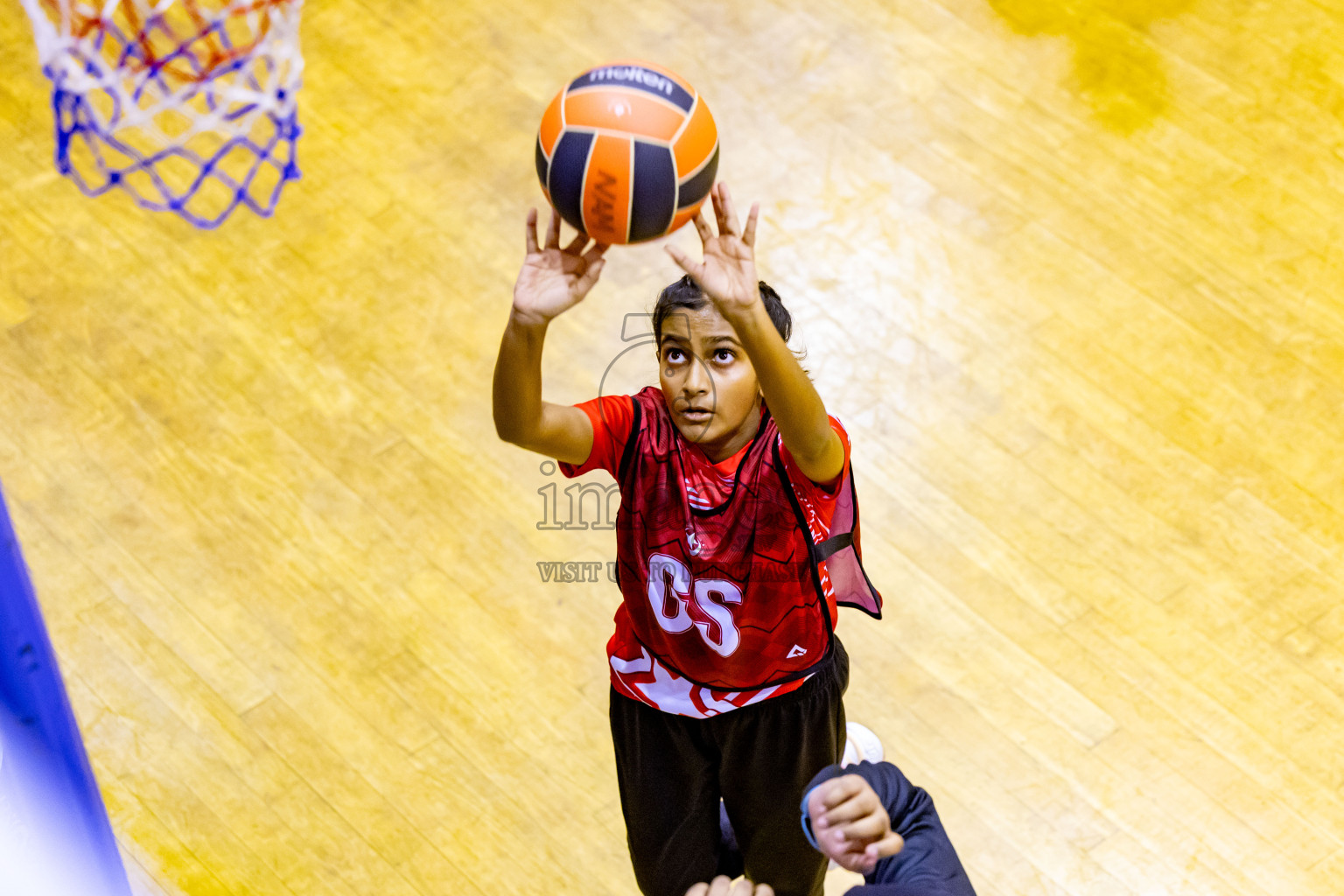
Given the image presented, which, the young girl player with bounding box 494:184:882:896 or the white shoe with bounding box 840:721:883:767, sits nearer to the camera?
the young girl player with bounding box 494:184:882:896

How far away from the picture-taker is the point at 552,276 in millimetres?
2371

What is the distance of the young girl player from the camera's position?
2.36 m

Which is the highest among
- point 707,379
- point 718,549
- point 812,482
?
point 707,379

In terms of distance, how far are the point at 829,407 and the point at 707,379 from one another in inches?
68.8

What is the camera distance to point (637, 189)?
7.85ft

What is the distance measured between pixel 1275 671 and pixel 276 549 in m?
2.54

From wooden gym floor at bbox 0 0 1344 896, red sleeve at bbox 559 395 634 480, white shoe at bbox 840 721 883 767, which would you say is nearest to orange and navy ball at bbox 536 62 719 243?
red sleeve at bbox 559 395 634 480

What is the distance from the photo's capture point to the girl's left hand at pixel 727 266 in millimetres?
2248

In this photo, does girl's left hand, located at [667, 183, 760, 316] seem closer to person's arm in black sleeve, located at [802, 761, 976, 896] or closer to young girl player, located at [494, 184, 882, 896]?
young girl player, located at [494, 184, 882, 896]

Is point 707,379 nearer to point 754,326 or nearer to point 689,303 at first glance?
point 689,303

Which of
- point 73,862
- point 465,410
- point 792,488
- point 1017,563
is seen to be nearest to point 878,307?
point 1017,563

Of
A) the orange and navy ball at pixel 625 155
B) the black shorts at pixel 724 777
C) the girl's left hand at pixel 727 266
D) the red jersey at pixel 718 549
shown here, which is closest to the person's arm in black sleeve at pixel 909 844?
the red jersey at pixel 718 549

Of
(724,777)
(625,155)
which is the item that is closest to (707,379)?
(625,155)

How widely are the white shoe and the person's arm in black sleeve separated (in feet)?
4.12
